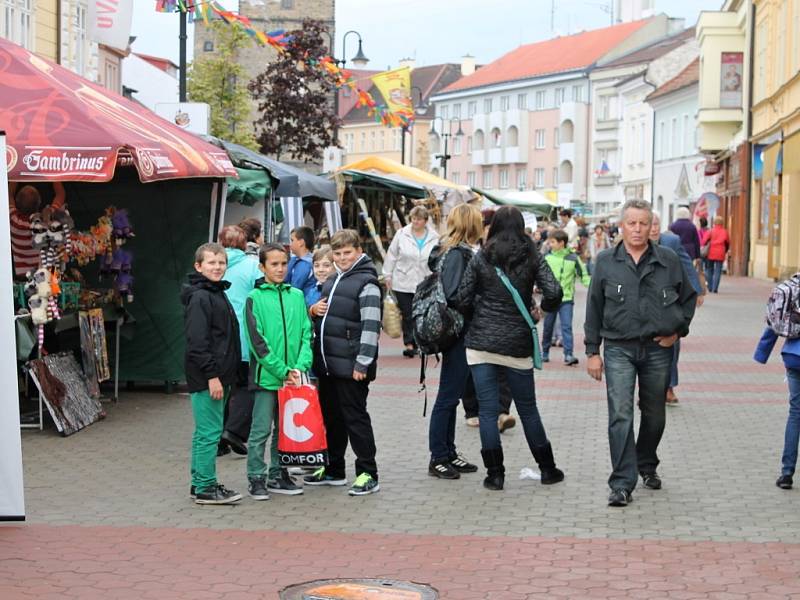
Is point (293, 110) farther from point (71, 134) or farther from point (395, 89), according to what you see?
point (71, 134)

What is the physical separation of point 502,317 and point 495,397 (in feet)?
1.70

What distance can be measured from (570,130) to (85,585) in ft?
312

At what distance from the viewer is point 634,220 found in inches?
336

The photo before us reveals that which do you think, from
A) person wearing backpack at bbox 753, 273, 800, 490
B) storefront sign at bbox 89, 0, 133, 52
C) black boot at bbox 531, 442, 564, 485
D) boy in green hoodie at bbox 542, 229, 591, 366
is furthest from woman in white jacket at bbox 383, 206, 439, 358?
storefront sign at bbox 89, 0, 133, 52

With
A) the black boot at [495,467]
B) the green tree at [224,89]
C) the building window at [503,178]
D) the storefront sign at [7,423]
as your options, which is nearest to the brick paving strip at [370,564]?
the storefront sign at [7,423]

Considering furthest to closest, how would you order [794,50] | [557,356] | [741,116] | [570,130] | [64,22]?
[570,130]
[741,116]
[794,50]
[64,22]
[557,356]

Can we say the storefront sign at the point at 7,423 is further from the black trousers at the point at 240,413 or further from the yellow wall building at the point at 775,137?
the yellow wall building at the point at 775,137

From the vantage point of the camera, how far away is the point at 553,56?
4070 inches

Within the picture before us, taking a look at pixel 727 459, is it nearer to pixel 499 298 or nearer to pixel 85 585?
pixel 499 298

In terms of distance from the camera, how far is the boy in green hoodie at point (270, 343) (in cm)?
861

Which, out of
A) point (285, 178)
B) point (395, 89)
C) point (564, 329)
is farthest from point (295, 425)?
point (395, 89)

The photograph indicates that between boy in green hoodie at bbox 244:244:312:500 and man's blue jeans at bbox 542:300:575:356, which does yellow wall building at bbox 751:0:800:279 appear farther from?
boy in green hoodie at bbox 244:244:312:500

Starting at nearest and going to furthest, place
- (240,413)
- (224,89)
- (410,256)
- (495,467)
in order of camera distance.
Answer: (495,467) → (240,413) → (410,256) → (224,89)

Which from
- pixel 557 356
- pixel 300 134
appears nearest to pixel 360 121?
pixel 300 134
